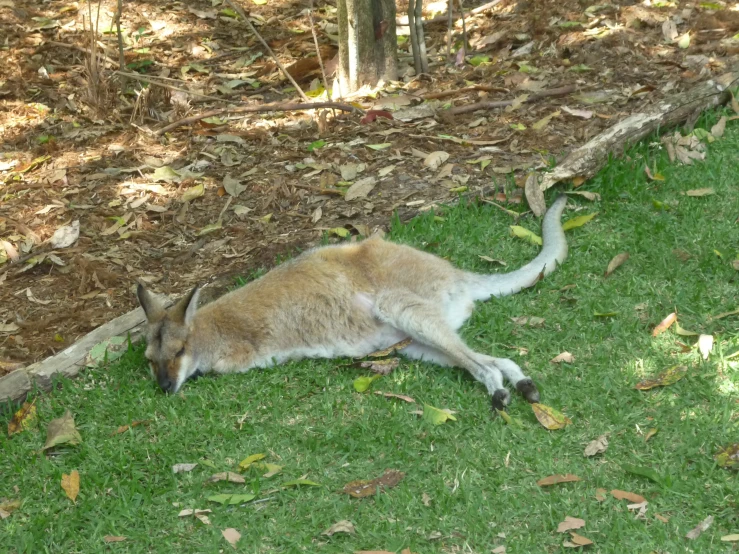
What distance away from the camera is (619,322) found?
18.0 feet

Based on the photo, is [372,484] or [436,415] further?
[436,415]

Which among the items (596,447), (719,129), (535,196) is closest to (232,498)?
(596,447)

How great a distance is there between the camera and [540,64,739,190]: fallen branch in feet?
22.4

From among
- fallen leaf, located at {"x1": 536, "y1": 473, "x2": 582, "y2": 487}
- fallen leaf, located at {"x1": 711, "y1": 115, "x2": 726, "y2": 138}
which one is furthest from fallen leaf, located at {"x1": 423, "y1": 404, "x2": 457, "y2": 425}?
fallen leaf, located at {"x1": 711, "y1": 115, "x2": 726, "y2": 138}

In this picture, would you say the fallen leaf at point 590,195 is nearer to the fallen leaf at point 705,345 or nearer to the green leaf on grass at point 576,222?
the green leaf on grass at point 576,222

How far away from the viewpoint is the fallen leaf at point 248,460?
4703 millimetres

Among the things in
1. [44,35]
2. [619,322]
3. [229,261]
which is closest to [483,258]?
[619,322]

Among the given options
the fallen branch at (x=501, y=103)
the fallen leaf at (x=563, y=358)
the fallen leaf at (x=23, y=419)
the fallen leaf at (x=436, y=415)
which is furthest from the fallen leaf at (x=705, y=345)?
the fallen leaf at (x=23, y=419)

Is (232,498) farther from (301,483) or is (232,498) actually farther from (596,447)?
(596,447)

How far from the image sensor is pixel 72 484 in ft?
15.4

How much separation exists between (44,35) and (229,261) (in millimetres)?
5015

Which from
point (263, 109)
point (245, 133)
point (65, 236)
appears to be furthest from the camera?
point (263, 109)

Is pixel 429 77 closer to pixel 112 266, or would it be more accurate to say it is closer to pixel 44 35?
pixel 112 266

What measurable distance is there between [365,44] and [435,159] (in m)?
1.63
